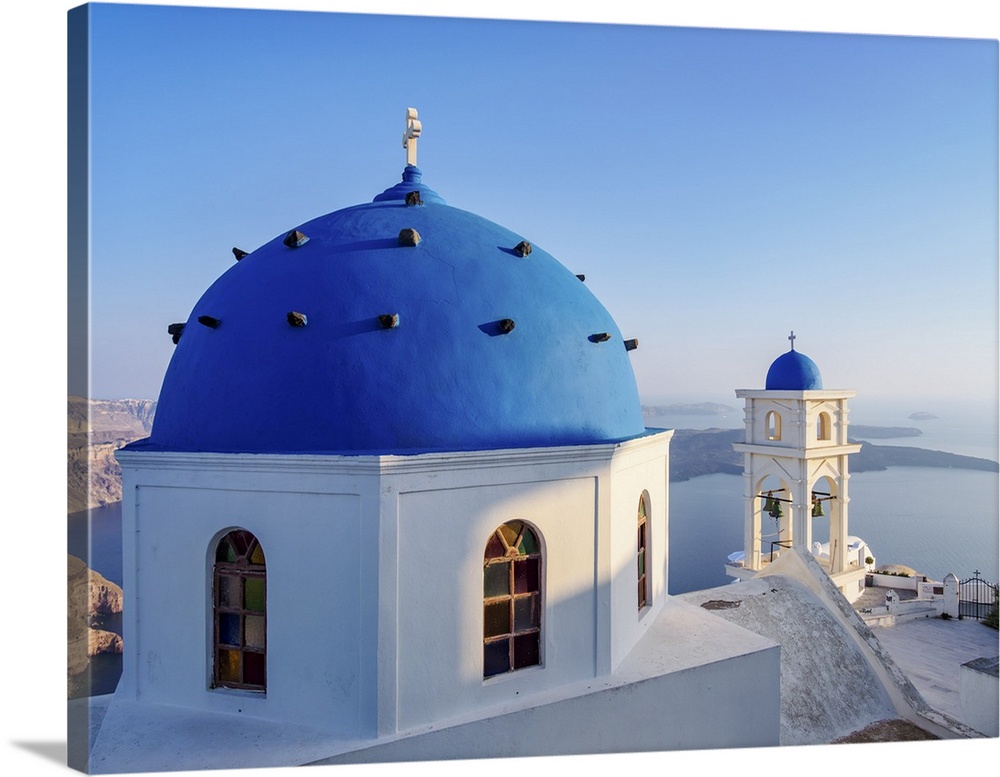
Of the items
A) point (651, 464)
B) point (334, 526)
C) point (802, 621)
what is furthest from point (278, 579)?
point (802, 621)

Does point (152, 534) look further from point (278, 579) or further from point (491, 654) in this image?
point (491, 654)

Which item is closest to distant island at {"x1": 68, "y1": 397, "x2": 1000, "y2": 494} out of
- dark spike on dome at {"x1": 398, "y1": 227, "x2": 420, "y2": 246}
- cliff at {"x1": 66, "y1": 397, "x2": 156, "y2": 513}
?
cliff at {"x1": 66, "y1": 397, "x2": 156, "y2": 513}

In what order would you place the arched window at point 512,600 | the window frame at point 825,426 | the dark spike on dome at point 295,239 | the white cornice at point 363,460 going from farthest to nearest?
the window frame at point 825,426, the dark spike on dome at point 295,239, the arched window at point 512,600, the white cornice at point 363,460

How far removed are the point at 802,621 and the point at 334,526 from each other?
7009 millimetres

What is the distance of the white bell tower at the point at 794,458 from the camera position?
1305 cm

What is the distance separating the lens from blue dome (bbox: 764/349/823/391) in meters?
13.1

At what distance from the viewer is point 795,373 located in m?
13.2

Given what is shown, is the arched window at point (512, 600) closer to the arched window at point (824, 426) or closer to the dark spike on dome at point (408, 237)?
the dark spike on dome at point (408, 237)

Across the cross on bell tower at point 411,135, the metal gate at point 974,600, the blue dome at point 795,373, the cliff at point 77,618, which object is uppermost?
the cross on bell tower at point 411,135

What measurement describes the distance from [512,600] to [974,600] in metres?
12.8

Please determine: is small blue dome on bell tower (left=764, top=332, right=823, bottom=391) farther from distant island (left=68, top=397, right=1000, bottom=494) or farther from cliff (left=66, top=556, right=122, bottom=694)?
cliff (left=66, top=556, right=122, bottom=694)

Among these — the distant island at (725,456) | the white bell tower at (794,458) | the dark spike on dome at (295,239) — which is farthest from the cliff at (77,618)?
the white bell tower at (794,458)

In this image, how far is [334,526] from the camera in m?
5.31

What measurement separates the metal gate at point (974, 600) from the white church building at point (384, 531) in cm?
1050
